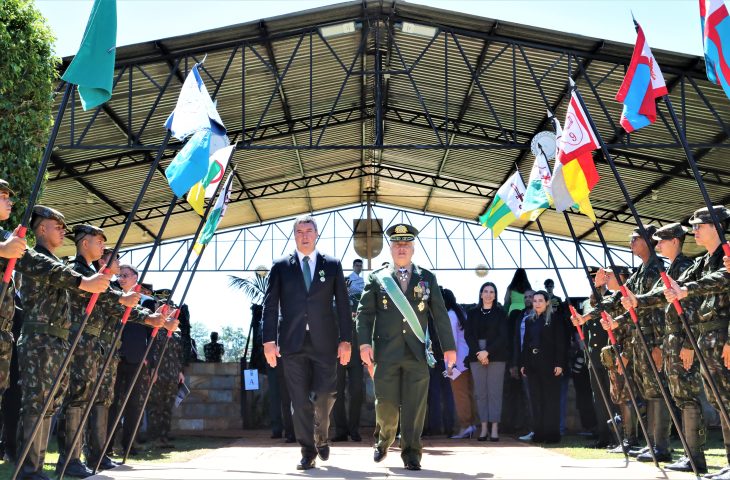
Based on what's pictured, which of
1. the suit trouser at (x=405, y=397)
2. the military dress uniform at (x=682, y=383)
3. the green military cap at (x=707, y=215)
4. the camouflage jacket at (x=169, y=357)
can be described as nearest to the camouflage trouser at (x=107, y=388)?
the suit trouser at (x=405, y=397)

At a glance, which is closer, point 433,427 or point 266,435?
point 433,427

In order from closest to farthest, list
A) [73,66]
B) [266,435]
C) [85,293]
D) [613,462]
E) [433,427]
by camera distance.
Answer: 1. [73,66]
2. [85,293]
3. [613,462]
4. [433,427]
5. [266,435]

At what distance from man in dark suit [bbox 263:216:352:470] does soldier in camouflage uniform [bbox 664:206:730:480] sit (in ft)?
7.95

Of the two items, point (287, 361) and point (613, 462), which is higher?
point (287, 361)

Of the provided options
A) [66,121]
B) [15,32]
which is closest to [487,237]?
[66,121]

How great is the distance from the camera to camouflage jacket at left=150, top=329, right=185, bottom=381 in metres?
10.0

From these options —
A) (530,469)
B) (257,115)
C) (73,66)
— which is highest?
(257,115)

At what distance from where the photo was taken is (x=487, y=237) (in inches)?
1254

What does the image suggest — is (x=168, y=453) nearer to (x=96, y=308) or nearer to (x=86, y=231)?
(x=96, y=308)

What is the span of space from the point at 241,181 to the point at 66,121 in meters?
8.96

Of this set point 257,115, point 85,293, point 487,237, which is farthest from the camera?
point 487,237

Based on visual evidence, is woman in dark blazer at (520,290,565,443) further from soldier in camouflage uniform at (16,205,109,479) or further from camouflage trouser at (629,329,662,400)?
soldier in camouflage uniform at (16,205,109,479)

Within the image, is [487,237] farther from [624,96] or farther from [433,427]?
[624,96]

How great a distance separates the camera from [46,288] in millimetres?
5918
